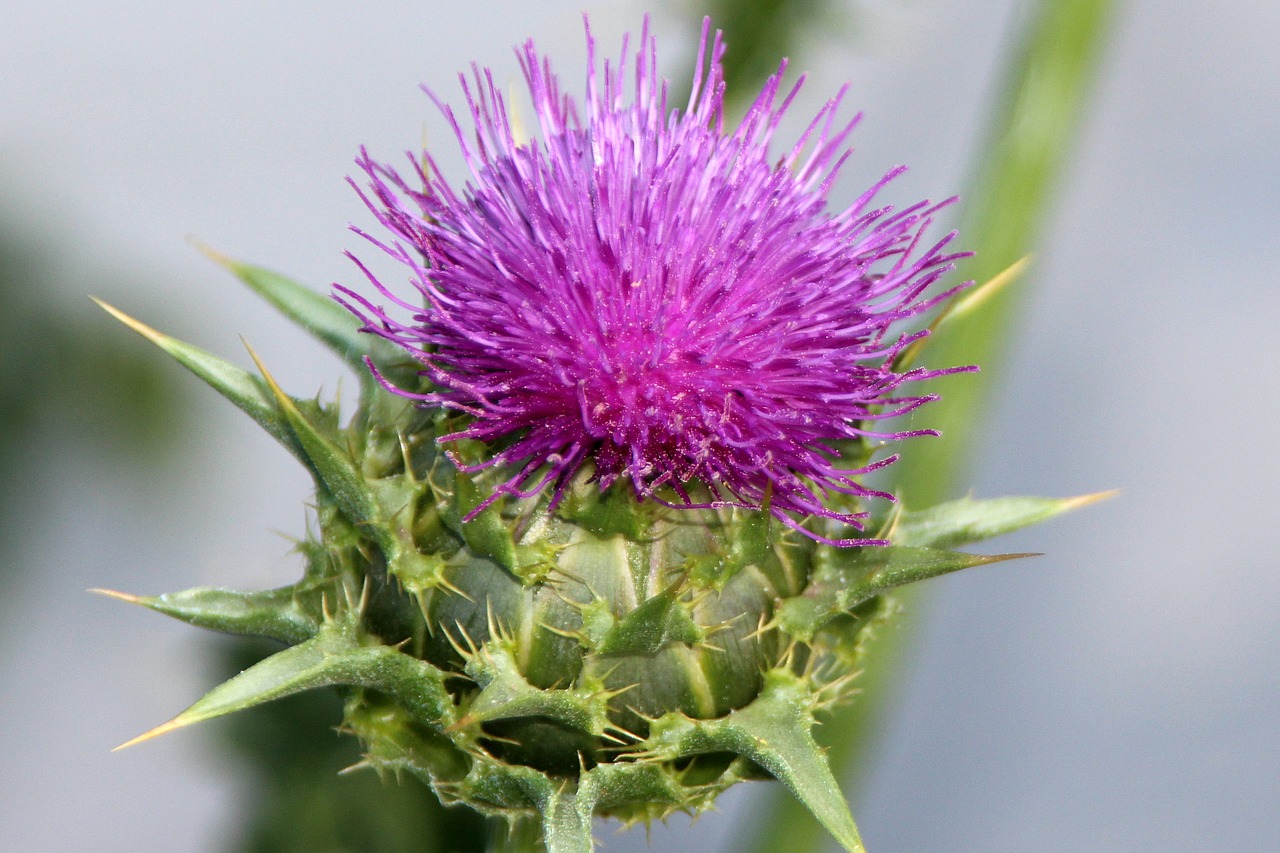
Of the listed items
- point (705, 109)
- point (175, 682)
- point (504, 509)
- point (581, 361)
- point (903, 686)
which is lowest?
point (175, 682)

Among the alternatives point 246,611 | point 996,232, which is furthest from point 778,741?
point 996,232

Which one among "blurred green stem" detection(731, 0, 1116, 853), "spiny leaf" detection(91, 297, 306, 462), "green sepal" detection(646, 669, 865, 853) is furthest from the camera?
"blurred green stem" detection(731, 0, 1116, 853)

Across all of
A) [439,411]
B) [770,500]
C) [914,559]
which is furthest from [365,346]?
[914,559]

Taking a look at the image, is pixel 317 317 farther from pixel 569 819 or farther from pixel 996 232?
pixel 996 232

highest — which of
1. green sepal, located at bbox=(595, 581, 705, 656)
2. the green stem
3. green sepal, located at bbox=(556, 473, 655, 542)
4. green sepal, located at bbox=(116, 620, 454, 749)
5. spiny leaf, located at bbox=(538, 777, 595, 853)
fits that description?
green sepal, located at bbox=(556, 473, 655, 542)

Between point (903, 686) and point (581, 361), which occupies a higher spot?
point (581, 361)

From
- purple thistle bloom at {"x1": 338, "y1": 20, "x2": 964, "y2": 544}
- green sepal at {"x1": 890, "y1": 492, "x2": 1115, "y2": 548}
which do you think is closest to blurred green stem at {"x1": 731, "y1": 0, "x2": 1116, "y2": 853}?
green sepal at {"x1": 890, "y1": 492, "x2": 1115, "y2": 548}

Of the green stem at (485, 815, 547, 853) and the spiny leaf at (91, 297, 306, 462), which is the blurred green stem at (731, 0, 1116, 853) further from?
the spiny leaf at (91, 297, 306, 462)

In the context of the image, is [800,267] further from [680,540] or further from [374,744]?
[374,744]
